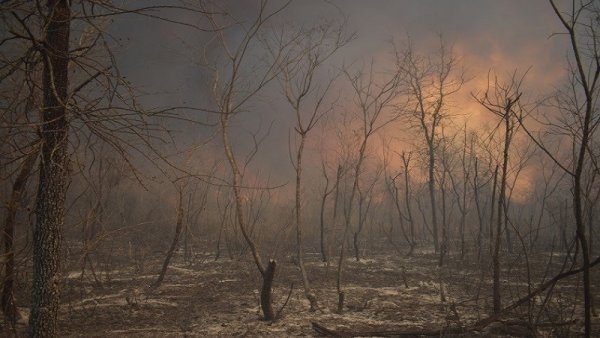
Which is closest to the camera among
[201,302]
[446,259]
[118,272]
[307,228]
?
[201,302]

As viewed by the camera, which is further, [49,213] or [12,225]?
[12,225]

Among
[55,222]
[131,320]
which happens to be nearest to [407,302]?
[131,320]

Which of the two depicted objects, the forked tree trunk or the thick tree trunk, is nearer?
the thick tree trunk

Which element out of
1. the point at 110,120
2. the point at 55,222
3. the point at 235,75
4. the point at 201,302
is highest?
the point at 235,75

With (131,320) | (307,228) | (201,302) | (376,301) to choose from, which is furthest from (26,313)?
(307,228)

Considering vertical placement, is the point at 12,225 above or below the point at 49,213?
below

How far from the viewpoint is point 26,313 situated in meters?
8.18

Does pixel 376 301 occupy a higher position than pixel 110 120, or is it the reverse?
pixel 110 120

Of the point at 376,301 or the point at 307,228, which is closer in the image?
the point at 376,301

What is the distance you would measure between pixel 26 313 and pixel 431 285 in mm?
11497

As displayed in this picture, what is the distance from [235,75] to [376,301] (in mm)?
7161

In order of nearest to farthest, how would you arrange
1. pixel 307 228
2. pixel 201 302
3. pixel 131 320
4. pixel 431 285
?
pixel 131 320, pixel 201 302, pixel 431 285, pixel 307 228

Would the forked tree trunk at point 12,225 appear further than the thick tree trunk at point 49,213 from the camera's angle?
Yes

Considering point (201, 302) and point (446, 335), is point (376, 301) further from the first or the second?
point (201, 302)
